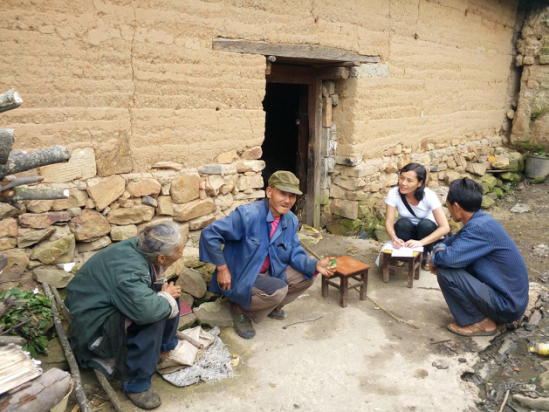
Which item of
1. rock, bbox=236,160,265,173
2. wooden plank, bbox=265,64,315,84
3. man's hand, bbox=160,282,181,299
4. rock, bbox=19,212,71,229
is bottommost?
man's hand, bbox=160,282,181,299

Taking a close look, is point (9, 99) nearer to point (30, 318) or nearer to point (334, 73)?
point (30, 318)

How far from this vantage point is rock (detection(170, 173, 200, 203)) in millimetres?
4434

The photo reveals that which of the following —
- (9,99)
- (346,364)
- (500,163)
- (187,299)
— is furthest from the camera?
(500,163)

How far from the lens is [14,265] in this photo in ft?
11.7

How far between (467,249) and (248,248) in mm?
1727

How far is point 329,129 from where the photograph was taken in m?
6.41

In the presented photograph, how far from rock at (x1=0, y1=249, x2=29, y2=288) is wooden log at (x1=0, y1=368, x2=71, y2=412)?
1485 mm

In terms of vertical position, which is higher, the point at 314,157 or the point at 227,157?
the point at 227,157

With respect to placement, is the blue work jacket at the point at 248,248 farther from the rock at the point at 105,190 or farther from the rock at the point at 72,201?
the rock at the point at 72,201

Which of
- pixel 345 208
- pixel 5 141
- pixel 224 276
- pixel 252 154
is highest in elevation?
pixel 5 141

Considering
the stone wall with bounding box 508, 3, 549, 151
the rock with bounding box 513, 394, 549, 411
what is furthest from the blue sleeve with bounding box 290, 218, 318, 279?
the stone wall with bounding box 508, 3, 549, 151

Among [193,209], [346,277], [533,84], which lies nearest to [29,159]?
[193,209]

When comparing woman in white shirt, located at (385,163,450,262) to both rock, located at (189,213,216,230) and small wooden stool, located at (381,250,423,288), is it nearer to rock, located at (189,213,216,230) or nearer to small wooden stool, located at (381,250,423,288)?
small wooden stool, located at (381,250,423,288)

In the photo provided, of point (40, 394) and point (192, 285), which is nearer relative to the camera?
point (40, 394)
